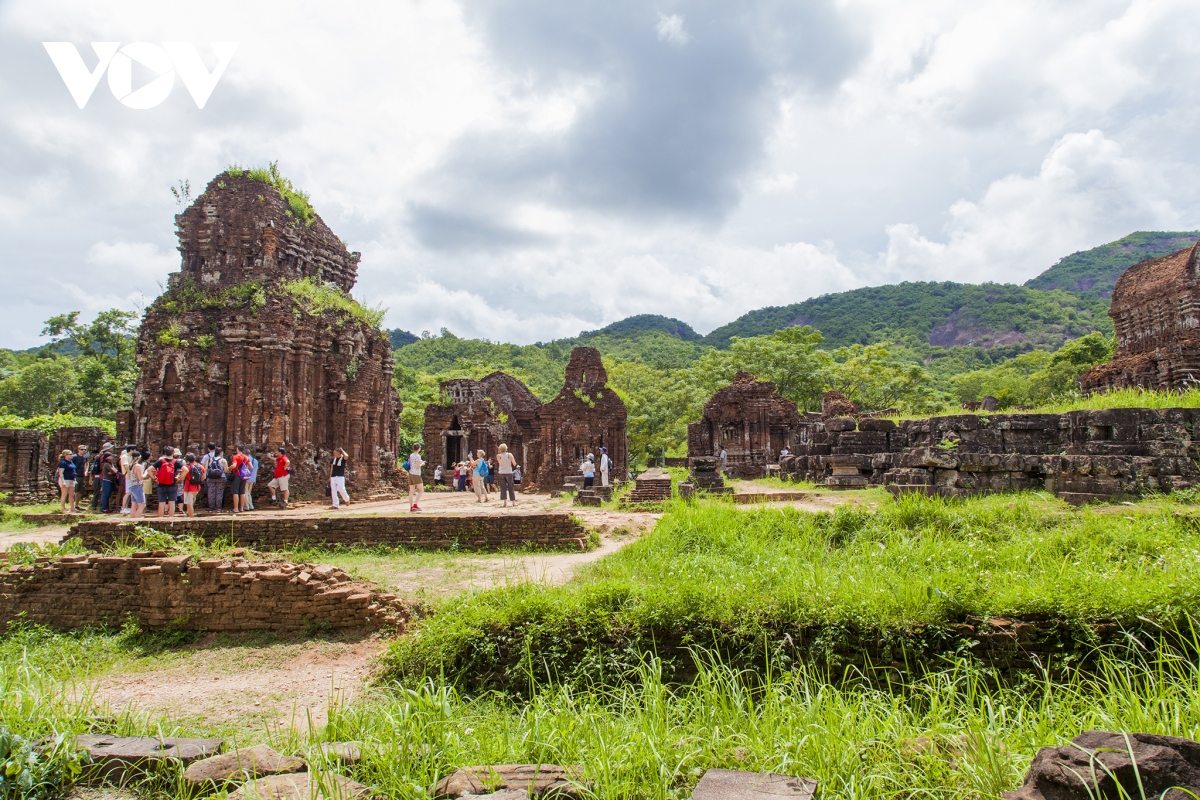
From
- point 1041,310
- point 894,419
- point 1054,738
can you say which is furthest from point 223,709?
point 1041,310

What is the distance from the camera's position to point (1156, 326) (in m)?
20.8

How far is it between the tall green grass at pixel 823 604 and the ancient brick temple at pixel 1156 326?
16.7 metres

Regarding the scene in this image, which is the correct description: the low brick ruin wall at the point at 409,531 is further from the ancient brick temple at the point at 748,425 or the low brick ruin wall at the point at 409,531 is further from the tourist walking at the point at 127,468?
the ancient brick temple at the point at 748,425

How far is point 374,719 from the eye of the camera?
393 cm

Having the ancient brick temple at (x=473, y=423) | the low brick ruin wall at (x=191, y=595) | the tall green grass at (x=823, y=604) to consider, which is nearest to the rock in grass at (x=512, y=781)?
the tall green grass at (x=823, y=604)

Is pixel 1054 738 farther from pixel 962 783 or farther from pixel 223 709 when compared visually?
pixel 223 709

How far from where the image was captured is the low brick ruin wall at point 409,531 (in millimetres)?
9805

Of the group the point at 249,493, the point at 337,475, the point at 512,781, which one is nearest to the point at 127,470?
the point at 249,493

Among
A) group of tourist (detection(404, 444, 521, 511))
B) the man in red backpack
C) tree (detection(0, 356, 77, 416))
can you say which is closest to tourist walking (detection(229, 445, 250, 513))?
the man in red backpack

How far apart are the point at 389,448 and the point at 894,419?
15.0 metres

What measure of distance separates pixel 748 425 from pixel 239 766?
2358 cm

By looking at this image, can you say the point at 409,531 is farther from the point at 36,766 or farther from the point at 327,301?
the point at 327,301

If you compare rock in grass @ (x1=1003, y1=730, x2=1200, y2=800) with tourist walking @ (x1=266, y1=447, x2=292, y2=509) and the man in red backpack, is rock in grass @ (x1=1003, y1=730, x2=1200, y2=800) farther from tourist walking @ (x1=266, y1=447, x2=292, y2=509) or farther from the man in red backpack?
tourist walking @ (x1=266, y1=447, x2=292, y2=509)

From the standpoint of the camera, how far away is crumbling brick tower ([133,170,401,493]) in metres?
16.2
